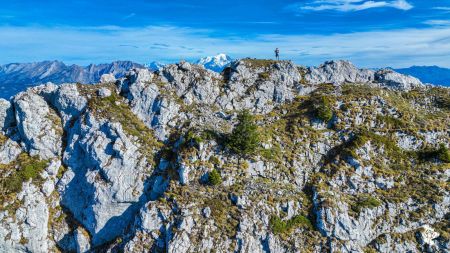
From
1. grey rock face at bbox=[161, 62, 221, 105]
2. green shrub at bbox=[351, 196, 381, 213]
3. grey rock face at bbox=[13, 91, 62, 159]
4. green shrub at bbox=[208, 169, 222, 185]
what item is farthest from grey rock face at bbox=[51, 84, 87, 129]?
green shrub at bbox=[351, 196, 381, 213]


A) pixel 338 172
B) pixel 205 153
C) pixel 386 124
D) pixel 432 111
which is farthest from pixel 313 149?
pixel 432 111

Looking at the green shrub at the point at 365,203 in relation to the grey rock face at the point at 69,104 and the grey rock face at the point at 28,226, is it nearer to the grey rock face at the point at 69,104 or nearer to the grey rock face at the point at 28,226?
the grey rock face at the point at 28,226

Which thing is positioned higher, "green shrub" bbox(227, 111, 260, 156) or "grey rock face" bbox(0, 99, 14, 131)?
"grey rock face" bbox(0, 99, 14, 131)

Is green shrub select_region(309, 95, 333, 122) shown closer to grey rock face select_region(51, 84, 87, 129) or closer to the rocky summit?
the rocky summit

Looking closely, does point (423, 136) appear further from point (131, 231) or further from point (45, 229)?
point (45, 229)

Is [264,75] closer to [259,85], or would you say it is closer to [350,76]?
[259,85]
